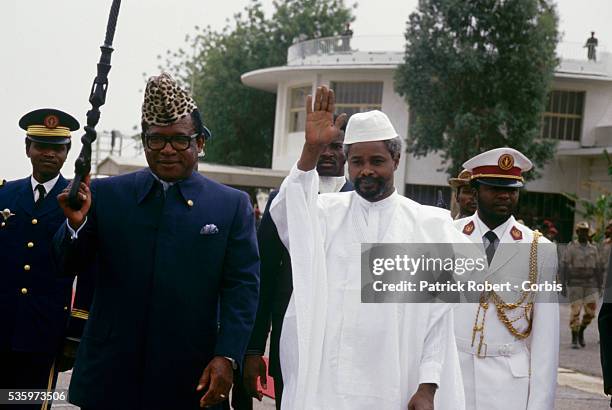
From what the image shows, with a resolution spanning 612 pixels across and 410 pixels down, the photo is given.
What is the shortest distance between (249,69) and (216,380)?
131ft

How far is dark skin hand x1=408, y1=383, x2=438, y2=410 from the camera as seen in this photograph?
4.08 meters

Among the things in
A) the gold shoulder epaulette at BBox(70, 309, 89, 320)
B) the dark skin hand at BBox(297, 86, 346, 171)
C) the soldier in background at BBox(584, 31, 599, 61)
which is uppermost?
the soldier in background at BBox(584, 31, 599, 61)

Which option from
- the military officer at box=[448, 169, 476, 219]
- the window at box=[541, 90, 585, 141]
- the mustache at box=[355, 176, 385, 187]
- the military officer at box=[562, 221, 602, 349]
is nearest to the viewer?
the mustache at box=[355, 176, 385, 187]

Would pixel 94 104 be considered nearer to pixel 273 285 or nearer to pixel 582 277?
pixel 273 285

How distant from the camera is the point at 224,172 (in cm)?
3447

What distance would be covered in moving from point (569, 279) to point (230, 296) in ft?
42.5

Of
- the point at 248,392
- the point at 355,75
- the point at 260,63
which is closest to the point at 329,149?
the point at 248,392

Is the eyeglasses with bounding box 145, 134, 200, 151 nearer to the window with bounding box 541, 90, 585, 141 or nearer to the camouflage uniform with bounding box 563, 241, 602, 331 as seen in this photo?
the camouflage uniform with bounding box 563, 241, 602, 331

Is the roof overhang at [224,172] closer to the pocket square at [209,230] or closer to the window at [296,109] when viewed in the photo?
the window at [296,109]

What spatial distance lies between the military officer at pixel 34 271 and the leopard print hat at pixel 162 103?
183 cm

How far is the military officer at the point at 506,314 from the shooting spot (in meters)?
5.04

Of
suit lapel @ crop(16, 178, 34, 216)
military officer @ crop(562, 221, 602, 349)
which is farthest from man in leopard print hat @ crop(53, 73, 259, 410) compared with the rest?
military officer @ crop(562, 221, 602, 349)

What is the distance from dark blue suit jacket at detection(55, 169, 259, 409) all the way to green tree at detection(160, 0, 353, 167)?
3882cm

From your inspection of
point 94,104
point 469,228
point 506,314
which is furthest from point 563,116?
point 94,104
